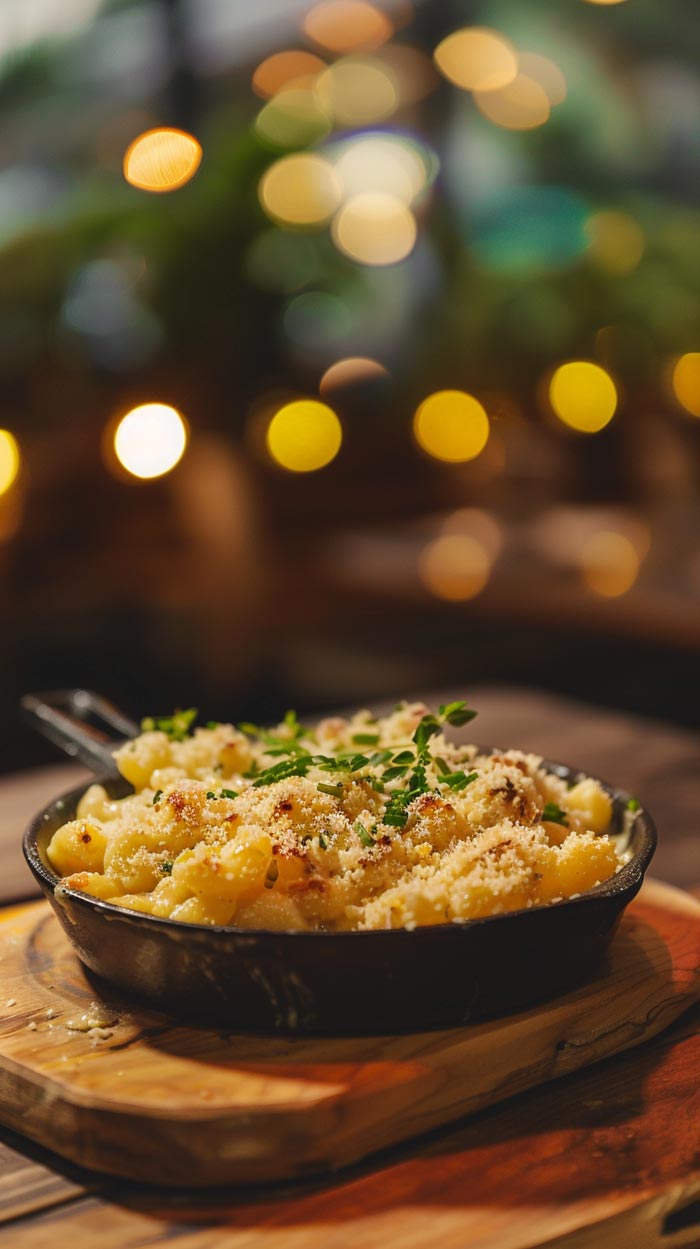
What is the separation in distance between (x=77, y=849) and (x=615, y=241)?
15.9 feet

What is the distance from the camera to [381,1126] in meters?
0.85

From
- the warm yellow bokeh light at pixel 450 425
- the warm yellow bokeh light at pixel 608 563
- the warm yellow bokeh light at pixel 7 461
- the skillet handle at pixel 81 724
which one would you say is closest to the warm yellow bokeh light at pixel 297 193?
the warm yellow bokeh light at pixel 450 425

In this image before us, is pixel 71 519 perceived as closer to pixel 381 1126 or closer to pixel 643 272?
pixel 643 272

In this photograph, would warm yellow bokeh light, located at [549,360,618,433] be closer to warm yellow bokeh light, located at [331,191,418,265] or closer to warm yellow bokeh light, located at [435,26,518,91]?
warm yellow bokeh light, located at [331,191,418,265]

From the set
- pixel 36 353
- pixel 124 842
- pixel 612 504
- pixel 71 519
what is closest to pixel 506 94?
pixel 612 504

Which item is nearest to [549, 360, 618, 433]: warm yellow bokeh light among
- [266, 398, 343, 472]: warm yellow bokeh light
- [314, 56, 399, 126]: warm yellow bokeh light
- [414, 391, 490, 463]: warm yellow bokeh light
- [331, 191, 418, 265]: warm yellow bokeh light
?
[414, 391, 490, 463]: warm yellow bokeh light

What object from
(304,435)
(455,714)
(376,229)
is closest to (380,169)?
(376,229)

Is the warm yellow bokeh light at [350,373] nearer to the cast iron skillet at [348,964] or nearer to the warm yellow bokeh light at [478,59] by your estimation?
the warm yellow bokeh light at [478,59]

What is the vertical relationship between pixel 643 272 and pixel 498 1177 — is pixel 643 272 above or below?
above

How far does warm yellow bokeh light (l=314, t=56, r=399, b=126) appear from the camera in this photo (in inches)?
233

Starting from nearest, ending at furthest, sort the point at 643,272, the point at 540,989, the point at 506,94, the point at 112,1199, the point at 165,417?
the point at 112,1199 < the point at 540,989 < the point at 165,417 < the point at 643,272 < the point at 506,94

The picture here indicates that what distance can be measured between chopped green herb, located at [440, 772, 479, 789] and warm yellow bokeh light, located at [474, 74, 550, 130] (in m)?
5.24

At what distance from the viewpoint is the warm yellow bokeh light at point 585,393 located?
16.4 feet

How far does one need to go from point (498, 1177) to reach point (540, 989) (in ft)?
0.49
